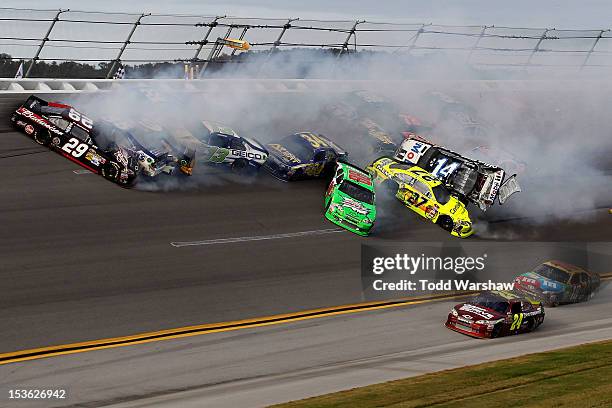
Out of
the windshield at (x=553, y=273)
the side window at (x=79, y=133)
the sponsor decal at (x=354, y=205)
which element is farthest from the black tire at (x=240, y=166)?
the windshield at (x=553, y=273)

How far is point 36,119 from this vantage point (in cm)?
3036

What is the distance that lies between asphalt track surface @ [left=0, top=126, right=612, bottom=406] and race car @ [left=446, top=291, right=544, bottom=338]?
0.35m

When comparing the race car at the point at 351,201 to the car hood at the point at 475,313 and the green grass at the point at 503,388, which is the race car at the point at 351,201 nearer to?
the car hood at the point at 475,313

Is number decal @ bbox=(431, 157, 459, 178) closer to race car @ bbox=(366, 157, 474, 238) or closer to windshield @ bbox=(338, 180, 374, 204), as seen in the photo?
race car @ bbox=(366, 157, 474, 238)

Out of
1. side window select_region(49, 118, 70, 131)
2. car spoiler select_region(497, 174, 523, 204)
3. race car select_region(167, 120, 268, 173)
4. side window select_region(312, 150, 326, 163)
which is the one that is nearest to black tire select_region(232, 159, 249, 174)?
race car select_region(167, 120, 268, 173)

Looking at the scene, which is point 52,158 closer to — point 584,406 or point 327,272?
point 327,272

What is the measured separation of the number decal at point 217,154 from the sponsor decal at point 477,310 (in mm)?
11672

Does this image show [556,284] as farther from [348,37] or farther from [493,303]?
[348,37]

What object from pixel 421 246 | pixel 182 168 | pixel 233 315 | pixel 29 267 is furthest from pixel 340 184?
pixel 29 267

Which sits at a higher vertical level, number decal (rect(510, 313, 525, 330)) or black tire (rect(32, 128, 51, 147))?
number decal (rect(510, 313, 525, 330))

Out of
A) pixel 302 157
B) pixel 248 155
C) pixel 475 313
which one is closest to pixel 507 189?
pixel 302 157

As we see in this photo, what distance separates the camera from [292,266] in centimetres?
2486

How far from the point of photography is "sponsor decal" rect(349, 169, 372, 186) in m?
29.0

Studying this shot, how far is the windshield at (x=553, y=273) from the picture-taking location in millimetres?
25031
